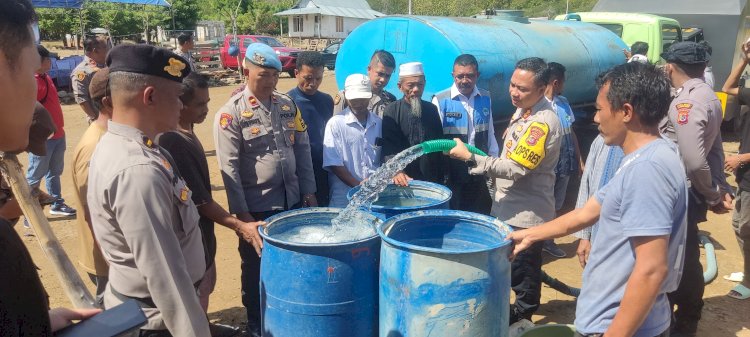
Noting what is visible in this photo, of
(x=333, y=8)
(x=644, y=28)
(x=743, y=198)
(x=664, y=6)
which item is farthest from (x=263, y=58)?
(x=333, y=8)

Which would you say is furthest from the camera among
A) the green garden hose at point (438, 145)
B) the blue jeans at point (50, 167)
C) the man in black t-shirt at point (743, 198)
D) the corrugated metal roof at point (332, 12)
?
the corrugated metal roof at point (332, 12)

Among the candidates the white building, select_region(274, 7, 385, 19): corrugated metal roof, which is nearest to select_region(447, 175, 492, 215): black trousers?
select_region(274, 7, 385, 19): corrugated metal roof

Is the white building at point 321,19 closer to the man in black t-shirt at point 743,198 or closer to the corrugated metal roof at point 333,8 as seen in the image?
the corrugated metal roof at point 333,8

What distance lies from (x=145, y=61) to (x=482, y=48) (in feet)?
14.5

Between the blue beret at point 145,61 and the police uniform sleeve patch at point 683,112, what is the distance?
3.06 meters

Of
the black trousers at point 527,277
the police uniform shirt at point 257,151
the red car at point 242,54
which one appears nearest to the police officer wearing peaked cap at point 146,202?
the police uniform shirt at point 257,151

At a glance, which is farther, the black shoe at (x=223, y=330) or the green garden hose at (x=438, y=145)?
the black shoe at (x=223, y=330)

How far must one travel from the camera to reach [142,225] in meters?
1.65

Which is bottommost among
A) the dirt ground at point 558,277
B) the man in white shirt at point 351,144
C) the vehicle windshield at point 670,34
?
the dirt ground at point 558,277

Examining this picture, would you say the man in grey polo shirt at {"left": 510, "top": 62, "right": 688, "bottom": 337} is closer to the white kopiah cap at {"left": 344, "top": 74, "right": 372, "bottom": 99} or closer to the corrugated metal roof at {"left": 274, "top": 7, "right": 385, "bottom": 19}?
the white kopiah cap at {"left": 344, "top": 74, "right": 372, "bottom": 99}

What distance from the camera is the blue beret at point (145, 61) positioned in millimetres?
1870

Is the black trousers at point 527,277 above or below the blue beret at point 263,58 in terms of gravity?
below

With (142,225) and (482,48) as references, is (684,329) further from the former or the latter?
(142,225)

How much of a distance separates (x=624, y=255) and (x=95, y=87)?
2.37 m
